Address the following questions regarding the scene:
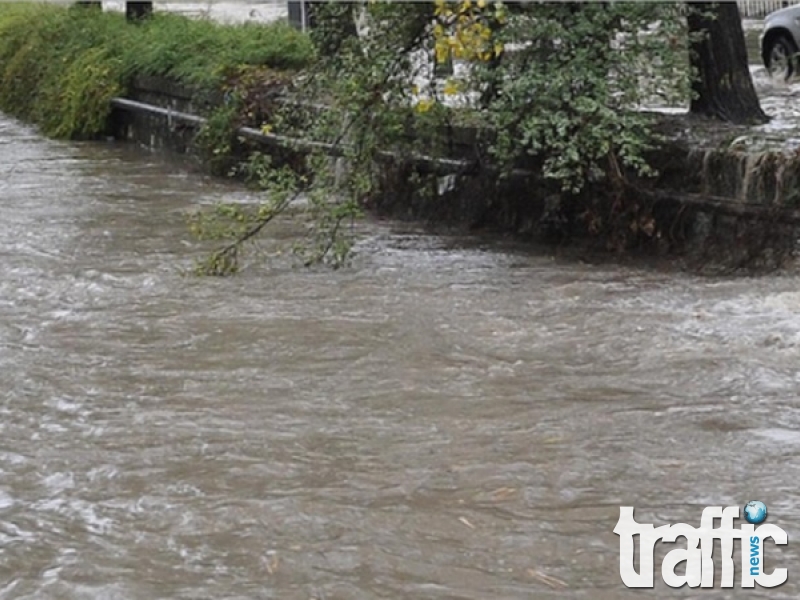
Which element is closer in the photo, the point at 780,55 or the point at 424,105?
the point at 424,105

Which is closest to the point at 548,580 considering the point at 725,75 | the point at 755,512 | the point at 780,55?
the point at 755,512

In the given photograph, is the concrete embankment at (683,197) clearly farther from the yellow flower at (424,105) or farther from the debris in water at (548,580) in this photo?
the debris in water at (548,580)

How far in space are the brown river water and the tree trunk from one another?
1.90 m

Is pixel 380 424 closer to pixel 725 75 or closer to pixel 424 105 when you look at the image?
pixel 424 105

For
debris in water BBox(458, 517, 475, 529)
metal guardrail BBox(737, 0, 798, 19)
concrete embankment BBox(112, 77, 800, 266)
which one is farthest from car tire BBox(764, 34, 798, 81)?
debris in water BBox(458, 517, 475, 529)

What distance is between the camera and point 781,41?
58.9ft

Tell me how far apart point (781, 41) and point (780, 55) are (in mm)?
173

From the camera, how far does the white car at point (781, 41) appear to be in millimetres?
17406

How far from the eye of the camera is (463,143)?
12.9 meters

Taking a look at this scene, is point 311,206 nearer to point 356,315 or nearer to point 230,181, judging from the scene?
point 356,315

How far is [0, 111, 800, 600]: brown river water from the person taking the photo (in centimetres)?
561

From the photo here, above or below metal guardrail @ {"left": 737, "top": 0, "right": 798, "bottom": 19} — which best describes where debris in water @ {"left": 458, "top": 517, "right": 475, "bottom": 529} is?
below

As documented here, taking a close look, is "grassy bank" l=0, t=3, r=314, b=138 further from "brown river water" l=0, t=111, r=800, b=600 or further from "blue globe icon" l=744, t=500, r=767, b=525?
"blue globe icon" l=744, t=500, r=767, b=525

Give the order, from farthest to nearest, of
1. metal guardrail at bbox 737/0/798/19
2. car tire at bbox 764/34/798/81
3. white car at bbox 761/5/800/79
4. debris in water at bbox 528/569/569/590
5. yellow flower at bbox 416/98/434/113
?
metal guardrail at bbox 737/0/798/19 < white car at bbox 761/5/800/79 < car tire at bbox 764/34/798/81 < yellow flower at bbox 416/98/434/113 < debris in water at bbox 528/569/569/590
